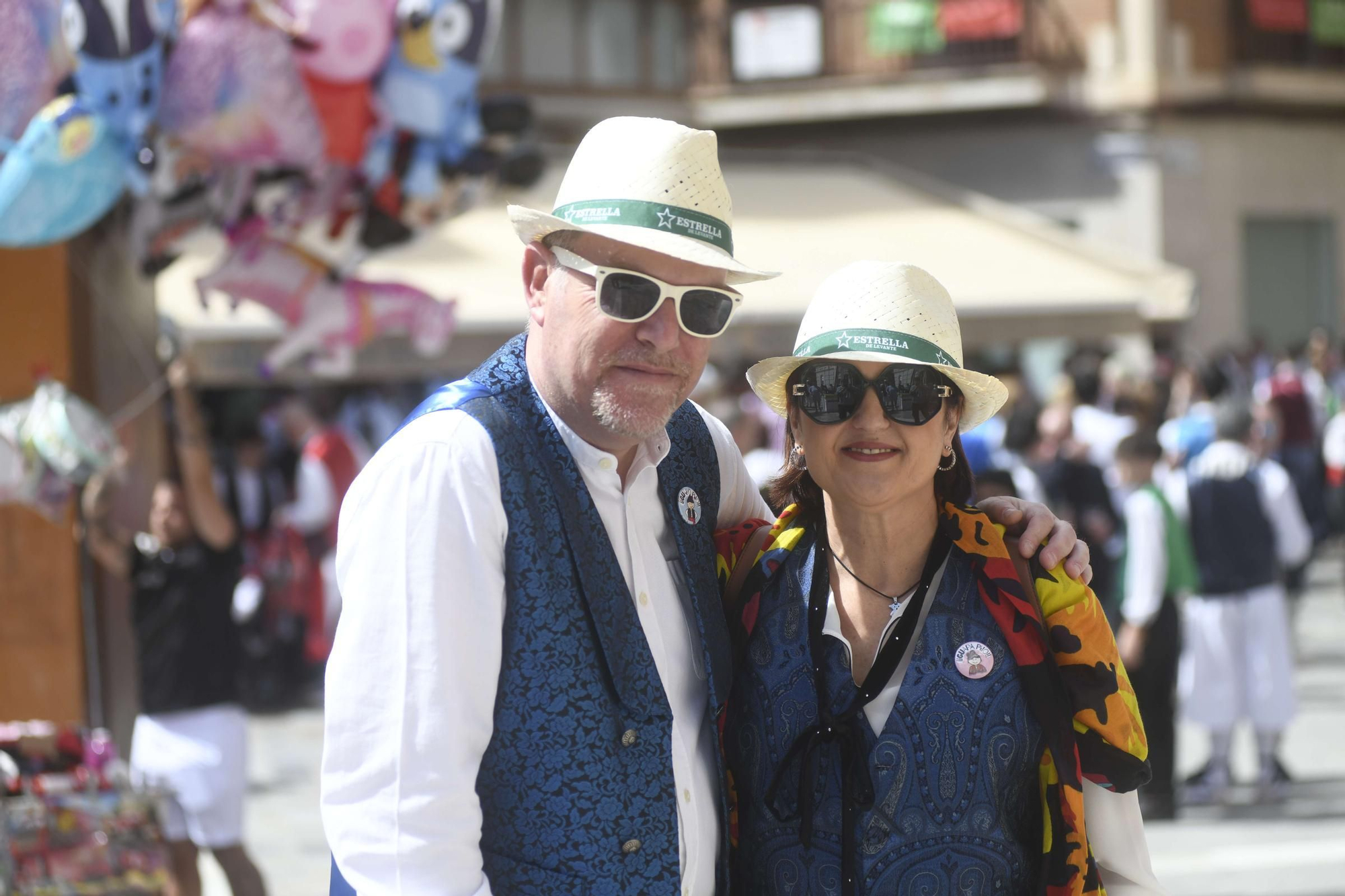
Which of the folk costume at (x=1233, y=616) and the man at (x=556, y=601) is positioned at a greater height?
the man at (x=556, y=601)

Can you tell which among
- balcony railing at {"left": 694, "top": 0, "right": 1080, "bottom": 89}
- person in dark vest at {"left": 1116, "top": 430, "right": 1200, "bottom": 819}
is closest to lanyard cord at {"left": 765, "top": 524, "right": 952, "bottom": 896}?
person in dark vest at {"left": 1116, "top": 430, "right": 1200, "bottom": 819}

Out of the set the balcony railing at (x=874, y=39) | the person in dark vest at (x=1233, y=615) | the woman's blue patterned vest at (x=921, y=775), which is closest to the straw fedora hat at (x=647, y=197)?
the woman's blue patterned vest at (x=921, y=775)

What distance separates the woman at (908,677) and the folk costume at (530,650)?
5.1 inches

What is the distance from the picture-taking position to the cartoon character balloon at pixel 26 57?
421 centimetres

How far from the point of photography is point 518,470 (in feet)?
7.45

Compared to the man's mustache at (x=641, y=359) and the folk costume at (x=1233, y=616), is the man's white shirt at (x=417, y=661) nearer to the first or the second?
the man's mustache at (x=641, y=359)

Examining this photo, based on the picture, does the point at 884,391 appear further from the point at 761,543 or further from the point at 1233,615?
the point at 1233,615

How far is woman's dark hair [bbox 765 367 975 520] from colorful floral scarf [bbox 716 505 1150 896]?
0.81 ft

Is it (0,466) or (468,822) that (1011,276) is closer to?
(0,466)

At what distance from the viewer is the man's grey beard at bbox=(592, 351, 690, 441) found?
2.33m

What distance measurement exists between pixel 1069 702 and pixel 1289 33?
20.0 meters

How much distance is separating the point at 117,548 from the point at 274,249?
1.06m

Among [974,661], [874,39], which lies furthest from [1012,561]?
[874,39]

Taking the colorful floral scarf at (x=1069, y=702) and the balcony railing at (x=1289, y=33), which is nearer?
the colorful floral scarf at (x=1069, y=702)
